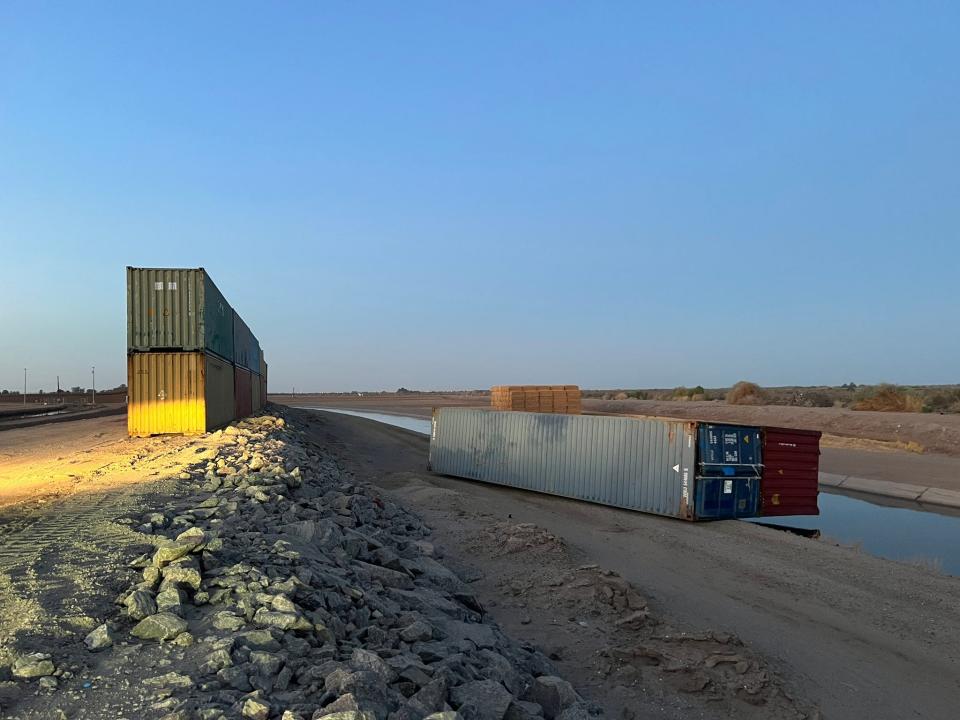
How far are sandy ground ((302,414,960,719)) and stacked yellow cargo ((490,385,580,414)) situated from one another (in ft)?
47.2

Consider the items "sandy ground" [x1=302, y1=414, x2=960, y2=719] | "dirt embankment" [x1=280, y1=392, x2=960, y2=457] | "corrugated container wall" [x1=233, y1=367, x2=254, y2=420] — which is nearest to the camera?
"sandy ground" [x1=302, y1=414, x2=960, y2=719]

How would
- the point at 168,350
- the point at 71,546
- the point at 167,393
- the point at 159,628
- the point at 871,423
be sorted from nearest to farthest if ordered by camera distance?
1. the point at 159,628
2. the point at 71,546
3. the point at 167,393
4. the point at 168,350
5. the point at 871,423

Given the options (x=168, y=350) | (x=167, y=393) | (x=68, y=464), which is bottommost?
(x=68, y=464)

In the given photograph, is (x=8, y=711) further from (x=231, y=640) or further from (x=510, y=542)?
(x=510, y=542)

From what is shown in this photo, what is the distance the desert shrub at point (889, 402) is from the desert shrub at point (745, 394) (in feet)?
53.1

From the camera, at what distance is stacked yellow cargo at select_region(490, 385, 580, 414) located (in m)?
33.5

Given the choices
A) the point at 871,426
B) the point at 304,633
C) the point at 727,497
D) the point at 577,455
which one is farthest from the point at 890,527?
the point at 871,426

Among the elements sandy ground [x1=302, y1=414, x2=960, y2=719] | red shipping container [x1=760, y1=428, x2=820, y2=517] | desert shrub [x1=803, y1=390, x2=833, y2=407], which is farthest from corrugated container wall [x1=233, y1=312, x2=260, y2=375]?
desert shrub [x1=803, y1=390, x2=833, y2=407]

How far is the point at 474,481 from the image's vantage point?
2516 cm

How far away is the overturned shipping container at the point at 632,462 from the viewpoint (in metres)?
18.2

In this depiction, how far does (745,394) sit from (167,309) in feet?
238

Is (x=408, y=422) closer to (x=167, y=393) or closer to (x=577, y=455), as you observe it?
(x=167, y=393)

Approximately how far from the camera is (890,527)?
69.2 ft

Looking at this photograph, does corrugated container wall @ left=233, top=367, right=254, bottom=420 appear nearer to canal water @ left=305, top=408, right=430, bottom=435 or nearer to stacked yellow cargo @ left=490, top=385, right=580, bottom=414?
stacked yellow cargo @ left=490, top=385, right=580, bottom=414
